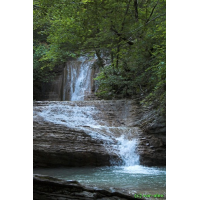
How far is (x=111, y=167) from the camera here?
22.7ft

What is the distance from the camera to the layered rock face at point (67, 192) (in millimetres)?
2877

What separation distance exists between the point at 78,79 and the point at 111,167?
12.0m

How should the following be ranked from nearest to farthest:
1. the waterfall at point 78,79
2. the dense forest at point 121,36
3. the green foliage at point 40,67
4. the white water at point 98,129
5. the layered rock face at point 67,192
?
1. the layered rock face at point 67,192
2. the dense forest at point 121,36
3. the white water at point 98,129
4. the green foliage at point 40,67
5. the waterfall at point 78,79

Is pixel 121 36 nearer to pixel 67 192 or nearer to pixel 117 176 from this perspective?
pixel 117 176

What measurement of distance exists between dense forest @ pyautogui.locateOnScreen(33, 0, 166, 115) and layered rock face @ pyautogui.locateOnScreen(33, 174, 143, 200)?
3.72 meters

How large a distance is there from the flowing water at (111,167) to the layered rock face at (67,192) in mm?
148

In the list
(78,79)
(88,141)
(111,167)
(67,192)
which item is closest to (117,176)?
(111,167)

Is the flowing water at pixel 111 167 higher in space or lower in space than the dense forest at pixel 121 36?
lower

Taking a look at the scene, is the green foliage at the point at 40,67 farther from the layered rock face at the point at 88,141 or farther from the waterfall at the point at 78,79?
the layered rock face at the point at 88,141

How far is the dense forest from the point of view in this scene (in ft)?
20.1

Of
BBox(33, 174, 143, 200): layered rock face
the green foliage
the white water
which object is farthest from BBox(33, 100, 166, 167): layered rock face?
the green foliage

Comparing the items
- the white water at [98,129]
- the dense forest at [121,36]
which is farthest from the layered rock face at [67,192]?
the white water at [98,129]
